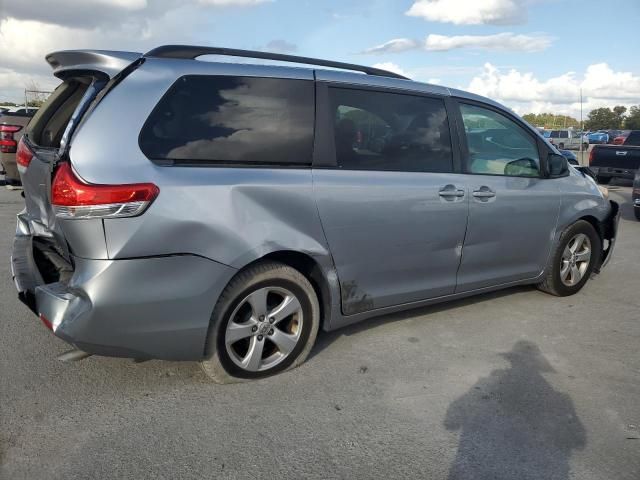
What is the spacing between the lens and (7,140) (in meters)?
8.88

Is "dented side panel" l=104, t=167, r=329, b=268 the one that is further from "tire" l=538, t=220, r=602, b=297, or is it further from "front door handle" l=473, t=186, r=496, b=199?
"tire" l=538, t=220, r=602, b=297

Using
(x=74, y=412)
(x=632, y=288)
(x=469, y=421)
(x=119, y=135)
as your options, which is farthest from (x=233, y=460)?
(x=632, y=288)

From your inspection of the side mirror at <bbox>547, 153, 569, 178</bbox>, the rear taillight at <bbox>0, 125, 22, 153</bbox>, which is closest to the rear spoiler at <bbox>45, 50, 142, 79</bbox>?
the side mirror at <bbox>547, 153, 569, 178</bbox>

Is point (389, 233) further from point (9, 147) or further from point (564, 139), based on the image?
point (564, 139)

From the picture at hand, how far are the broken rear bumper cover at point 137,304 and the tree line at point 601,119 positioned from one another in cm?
7749

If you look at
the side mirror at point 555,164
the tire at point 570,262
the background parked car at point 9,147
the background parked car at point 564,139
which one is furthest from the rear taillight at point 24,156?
the background parked car at point 564,139

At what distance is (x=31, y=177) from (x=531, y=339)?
Answer: 3674 millimetres

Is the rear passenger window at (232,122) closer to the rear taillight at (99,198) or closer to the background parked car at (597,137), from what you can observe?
the rear taillight at (99,198)

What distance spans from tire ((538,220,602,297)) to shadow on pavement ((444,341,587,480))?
147cm

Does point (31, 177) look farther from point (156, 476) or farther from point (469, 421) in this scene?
point (469, 421)

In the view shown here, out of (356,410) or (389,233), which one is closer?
(356,410)

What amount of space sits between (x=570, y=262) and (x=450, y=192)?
72.3 inches

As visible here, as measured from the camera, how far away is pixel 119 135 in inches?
107

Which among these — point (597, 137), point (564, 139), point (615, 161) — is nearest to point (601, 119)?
point (597, 137)
